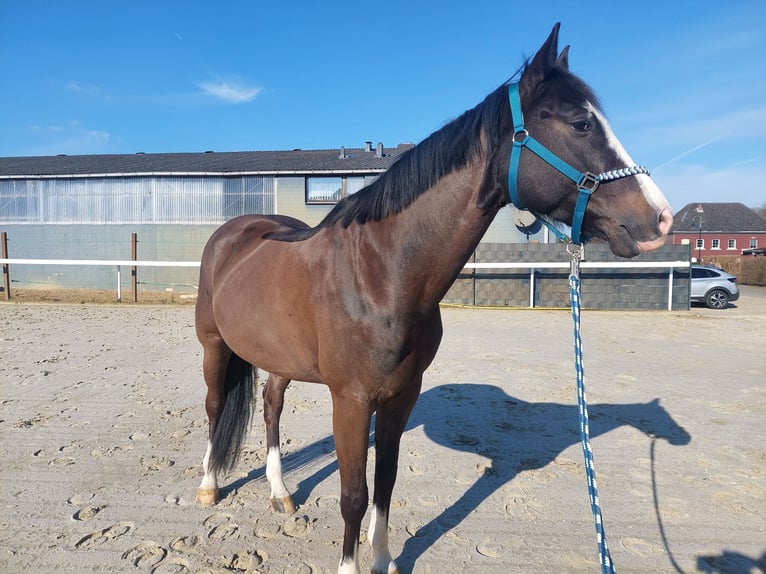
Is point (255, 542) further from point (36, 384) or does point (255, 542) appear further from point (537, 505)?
point (36, 384)

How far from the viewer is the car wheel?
1402cm

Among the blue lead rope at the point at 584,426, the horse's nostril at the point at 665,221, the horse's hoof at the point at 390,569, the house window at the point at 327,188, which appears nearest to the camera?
the horse's nostril at the point at 665,221

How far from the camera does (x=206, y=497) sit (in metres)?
2.87

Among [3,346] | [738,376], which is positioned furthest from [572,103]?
[3,346]

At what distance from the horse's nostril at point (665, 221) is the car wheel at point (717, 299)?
15837 mm

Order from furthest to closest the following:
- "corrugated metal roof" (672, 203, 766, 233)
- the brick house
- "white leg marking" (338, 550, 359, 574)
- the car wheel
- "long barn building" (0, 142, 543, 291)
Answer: "corrugated metal roof" (672, 203, 766, 233) → the brick house → "long barn building" (0, 142, 543, 291) → the car wheel → "white leg marking" (338, 550, 359, 574)

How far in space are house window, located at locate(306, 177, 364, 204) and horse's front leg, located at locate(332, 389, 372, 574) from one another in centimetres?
1553

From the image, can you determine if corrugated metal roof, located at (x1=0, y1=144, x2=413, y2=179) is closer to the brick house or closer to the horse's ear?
→ the horse's ear

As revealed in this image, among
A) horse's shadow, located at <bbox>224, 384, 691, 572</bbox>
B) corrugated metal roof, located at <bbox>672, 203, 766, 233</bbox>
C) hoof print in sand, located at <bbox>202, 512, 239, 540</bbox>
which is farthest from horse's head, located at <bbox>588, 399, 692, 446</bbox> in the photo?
corrugated metal roof, located at <bbox>672, 203, 766, 233</bbox>

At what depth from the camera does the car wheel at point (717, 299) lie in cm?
1402

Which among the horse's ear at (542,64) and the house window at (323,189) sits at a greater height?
the house window at (323,189)

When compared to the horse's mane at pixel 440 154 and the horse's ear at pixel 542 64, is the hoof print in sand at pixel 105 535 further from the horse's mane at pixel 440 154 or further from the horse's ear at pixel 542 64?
the horse's ear at pixel 542 64

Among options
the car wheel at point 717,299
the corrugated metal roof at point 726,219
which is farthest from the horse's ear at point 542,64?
the corrugated metal roof at point 726,219

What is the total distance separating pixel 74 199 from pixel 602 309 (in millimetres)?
20103
